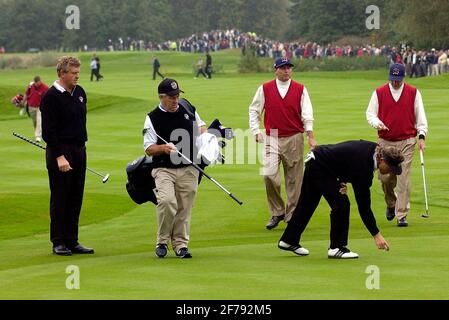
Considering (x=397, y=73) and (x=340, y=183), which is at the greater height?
(x=397, y=73)

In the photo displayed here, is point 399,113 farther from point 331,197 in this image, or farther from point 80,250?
point 80,250

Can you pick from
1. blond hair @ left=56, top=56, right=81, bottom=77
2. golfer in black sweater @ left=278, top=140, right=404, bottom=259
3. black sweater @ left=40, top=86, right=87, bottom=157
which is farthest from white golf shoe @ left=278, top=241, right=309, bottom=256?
blond hair @ left=56, top=56, right=81, bottom=77

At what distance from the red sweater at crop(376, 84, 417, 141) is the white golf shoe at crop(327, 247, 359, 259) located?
180 inches

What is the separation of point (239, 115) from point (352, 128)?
6.63m

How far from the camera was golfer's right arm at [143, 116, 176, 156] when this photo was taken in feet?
44.6

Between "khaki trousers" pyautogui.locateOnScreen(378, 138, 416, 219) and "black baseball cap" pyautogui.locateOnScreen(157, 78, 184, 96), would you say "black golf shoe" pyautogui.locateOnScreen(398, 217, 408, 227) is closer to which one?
"khaki trousers" pyautogui.locateOnScreen(378, 138, 416, 219)

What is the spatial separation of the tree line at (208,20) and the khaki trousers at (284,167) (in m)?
60.7

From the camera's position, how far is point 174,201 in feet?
45.2

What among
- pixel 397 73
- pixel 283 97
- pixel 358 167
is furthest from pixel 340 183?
pixel 397 73

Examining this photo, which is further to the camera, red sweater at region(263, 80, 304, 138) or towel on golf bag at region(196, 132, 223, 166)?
red sweater at region(263, 80, 304, 138)

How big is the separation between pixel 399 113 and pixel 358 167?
16.1 feet

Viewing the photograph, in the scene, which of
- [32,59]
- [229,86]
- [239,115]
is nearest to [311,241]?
[239,115]

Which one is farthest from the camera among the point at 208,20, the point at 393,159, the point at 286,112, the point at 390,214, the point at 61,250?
the point at 208,20
